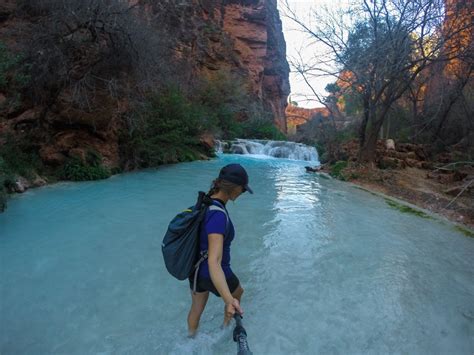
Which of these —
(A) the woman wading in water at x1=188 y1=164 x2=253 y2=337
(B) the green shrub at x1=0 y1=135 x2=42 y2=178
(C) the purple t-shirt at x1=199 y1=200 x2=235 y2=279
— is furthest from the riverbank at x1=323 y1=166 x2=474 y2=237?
(B) the green shrub at x1=0 y1=135 x2=42 y2=178

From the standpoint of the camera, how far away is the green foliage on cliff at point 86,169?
880 cm

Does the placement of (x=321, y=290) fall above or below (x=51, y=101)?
below

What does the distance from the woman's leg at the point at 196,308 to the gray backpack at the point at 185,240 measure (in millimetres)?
313

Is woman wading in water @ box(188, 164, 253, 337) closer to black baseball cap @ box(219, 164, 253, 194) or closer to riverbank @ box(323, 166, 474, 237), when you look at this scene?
black baseball cap @ box(219, 164, 253, 194)

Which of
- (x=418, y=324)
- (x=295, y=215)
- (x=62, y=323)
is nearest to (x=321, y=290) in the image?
(x=418, y=324)

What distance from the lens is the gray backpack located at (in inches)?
A: 74.5

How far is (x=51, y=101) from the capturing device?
887cm

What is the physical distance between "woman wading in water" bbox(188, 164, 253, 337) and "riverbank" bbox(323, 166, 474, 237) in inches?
209

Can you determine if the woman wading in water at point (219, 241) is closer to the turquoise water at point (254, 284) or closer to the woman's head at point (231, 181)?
the woman's head at point (231, 181)

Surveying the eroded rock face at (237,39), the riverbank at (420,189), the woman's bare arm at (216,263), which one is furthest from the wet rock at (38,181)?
the eroded rock face at (237,39)

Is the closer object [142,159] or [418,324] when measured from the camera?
[418,324]

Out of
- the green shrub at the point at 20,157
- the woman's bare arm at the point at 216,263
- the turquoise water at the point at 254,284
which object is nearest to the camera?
the woman's bare arm at the point at 216,263

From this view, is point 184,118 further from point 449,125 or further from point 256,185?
point 449,125

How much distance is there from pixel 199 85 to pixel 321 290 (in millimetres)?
24211
